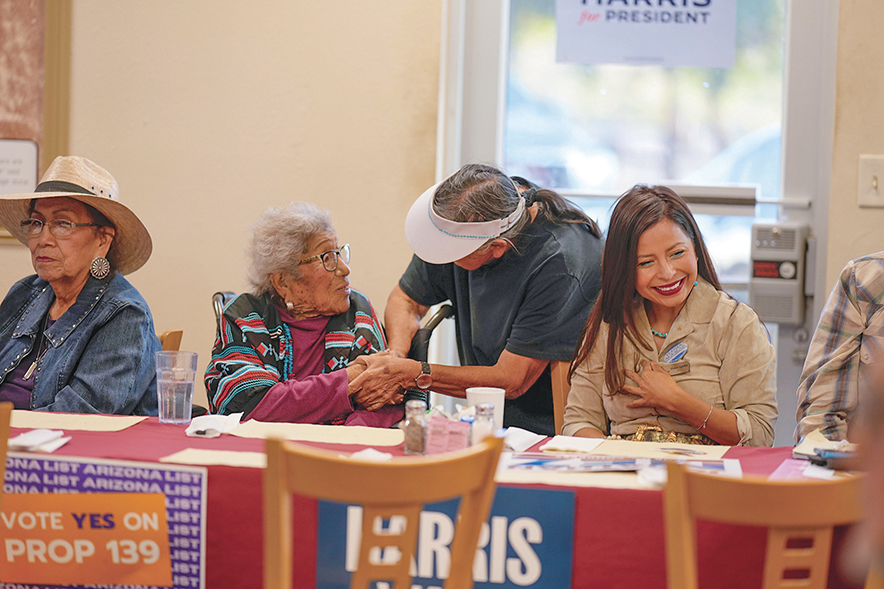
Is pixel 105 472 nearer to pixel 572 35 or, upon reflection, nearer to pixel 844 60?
pixel 572 35

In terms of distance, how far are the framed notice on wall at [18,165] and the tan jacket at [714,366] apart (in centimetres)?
256

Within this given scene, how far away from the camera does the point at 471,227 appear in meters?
2.60

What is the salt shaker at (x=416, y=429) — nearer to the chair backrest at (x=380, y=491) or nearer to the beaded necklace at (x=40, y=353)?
the chair backrest at (x=380, y=491)

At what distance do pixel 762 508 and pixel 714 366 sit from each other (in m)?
1.01

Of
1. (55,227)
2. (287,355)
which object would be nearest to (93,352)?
(55,227)

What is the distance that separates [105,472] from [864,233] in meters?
2.77

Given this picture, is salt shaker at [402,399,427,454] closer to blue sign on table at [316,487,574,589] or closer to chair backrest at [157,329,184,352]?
blue sign on table at [316,487,574,589]

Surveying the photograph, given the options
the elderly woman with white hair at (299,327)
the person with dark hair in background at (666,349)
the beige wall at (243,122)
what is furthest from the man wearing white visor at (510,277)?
the beige wall at (243,122)

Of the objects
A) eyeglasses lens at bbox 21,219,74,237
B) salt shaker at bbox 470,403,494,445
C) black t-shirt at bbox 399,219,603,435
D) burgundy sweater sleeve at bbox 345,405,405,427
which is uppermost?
eyeglasses lens at bbox 21,219,74,237

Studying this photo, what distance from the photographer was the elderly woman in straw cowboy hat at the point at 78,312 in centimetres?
231

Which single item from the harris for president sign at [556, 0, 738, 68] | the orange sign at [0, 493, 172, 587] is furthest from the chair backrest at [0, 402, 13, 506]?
the harris for president sign at [556, 0, 738, 68]

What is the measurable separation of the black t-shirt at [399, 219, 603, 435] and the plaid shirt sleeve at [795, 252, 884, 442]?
0.75 m

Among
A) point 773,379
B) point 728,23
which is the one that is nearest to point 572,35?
point 728,23

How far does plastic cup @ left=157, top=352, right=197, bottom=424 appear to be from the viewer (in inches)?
78.3
